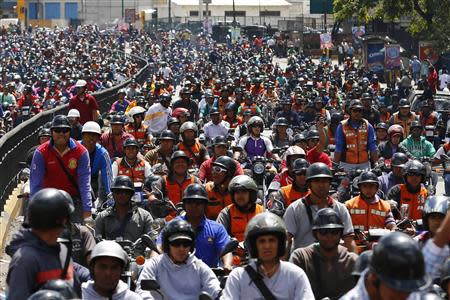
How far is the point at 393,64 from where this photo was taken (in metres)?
46.7

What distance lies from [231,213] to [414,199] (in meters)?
3.09

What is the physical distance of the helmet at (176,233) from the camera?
33.0ft

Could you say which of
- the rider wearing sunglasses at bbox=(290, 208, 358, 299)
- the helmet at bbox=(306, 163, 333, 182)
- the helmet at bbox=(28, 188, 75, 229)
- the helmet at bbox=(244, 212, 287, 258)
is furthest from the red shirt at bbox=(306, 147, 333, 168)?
the helmet at bbox=(28, 188, 75, 229)

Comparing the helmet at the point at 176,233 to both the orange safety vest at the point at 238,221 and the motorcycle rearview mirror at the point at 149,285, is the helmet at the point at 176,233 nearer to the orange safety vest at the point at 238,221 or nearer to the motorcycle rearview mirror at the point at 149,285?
the motorcycle rearview mirror at the point at 149,285

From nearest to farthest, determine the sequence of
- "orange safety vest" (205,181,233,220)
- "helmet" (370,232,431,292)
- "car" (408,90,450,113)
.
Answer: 1. "helmet" (370,232,431,292)
2. "orange safety vest" (205,181,233,220)
3. "car" (408,90,450,113)

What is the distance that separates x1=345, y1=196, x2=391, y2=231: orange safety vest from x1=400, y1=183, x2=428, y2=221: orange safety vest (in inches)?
43.2

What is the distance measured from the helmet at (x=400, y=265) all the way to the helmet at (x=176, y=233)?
12.6 feet

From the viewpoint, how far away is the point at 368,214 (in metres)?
13.8

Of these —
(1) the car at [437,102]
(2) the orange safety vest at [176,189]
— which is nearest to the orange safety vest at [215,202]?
(2) the orange safety vest at [176,189]

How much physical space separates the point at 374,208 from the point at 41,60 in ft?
195

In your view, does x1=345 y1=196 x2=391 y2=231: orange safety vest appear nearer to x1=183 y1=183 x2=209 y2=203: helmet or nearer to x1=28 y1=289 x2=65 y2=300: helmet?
x1=183 y1=183 x2=209 y2=203: helmet

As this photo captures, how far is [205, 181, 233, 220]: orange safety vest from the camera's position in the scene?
1438 cm

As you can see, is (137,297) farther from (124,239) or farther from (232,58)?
(232,58)

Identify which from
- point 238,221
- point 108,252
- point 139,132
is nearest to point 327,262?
point 108,252
